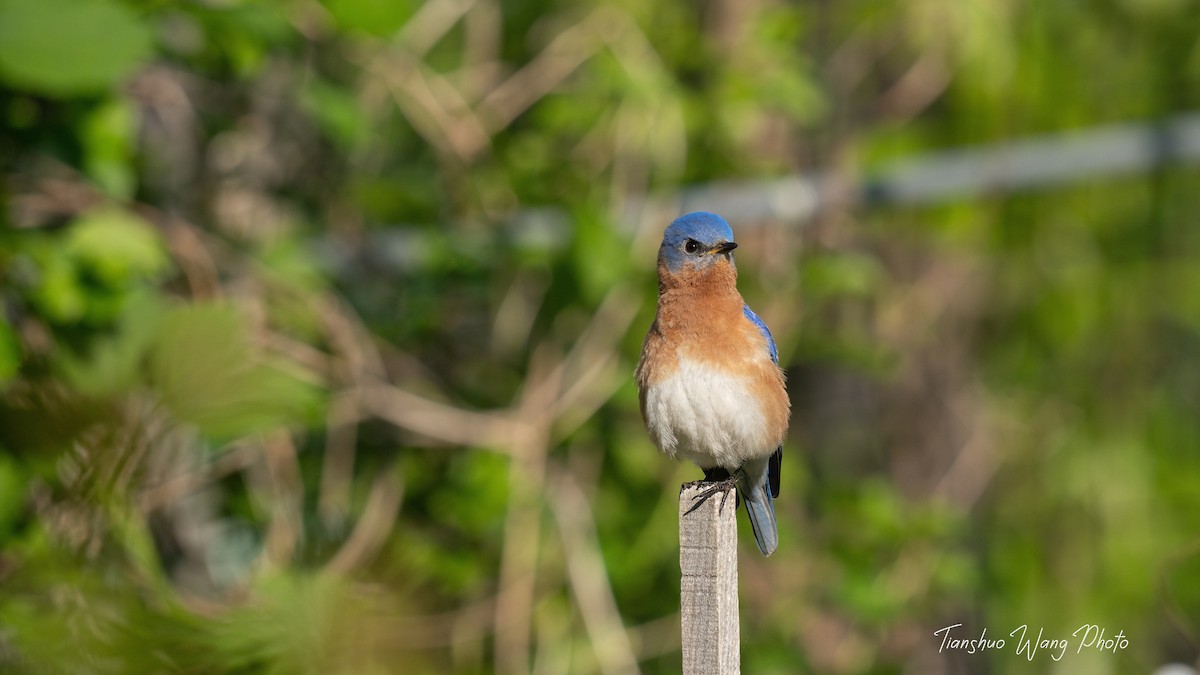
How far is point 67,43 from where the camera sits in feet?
7.04

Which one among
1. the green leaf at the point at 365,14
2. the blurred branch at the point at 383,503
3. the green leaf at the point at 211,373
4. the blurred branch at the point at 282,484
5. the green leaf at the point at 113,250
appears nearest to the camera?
the green leaf at the point at 211,373

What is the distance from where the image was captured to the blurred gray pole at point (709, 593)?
1314mm

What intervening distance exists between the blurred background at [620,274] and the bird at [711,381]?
0.61 meters

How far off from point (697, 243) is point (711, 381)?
0.30 m

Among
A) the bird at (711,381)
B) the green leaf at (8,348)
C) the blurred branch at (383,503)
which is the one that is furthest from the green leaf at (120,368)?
the blurred branch at (383,503)

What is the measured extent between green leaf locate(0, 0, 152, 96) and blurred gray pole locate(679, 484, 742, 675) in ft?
4.65

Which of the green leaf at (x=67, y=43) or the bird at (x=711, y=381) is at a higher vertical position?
the green leaf at (x=67, y=43)

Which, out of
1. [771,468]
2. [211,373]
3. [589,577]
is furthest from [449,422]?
[211,373]

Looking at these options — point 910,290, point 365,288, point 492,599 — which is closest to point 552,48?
point 365,288

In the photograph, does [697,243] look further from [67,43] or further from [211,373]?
[211,373]

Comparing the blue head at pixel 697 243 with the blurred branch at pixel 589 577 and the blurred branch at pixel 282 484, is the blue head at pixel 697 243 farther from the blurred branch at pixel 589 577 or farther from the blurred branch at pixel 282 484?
the blurred branch at pixel 589 577

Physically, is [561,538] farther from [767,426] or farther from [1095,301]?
[1095,301]

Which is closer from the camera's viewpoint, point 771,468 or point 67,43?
point 67,43

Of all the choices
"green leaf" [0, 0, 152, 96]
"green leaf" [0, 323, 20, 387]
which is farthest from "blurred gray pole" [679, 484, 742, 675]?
"green leaf" [0, 0, 152, 96]
